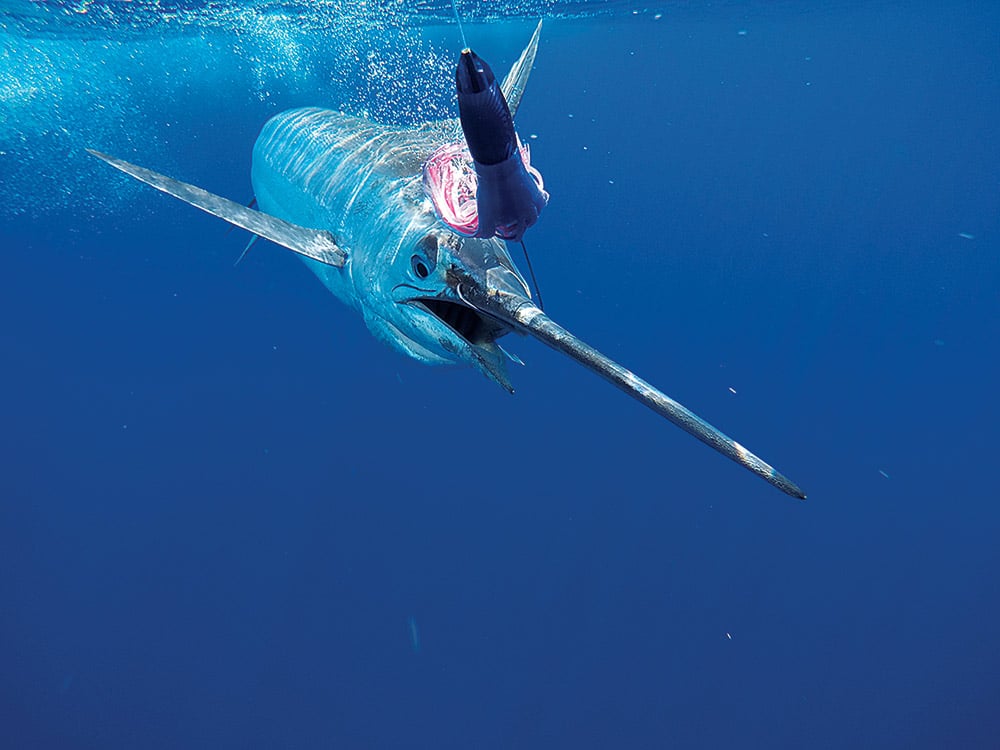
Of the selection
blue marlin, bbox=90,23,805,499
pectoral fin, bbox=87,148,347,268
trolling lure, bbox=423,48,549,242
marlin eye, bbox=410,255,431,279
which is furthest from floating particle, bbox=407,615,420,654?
trolling lure, bbox=423,48,549,242

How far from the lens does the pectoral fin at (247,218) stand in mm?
2645

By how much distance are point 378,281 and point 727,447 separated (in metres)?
2.21

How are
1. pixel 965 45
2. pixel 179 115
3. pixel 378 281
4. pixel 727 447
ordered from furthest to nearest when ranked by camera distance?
pixel 965 45 → pixel 179 115 → pixel 378 281 → pixel 727 447

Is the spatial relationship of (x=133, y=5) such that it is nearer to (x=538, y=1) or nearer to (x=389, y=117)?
(x=389, y=117)

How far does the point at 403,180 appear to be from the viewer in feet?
11.7

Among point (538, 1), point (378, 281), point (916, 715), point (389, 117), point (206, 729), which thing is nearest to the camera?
point (378, 281)

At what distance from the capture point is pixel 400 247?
318 centimetres

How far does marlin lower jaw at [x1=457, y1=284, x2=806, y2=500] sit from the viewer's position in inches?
69.1

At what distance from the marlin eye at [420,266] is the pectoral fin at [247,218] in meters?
0.70

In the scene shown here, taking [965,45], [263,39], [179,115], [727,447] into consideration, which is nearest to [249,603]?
Answer: [727,447]

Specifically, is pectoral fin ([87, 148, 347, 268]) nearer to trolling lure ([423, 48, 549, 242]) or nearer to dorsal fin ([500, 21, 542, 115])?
trolling lure ([423, 48, 549, 242])

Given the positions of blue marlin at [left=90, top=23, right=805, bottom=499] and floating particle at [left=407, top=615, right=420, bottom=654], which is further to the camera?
floating particle at [left=407, top=615, right=420, bottom=654]

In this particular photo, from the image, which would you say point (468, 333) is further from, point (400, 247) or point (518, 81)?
point (518, 81)

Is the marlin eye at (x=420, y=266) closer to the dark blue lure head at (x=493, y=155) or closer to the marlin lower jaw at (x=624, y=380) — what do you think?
the marlin lower jaw at (x=624, y=380)
